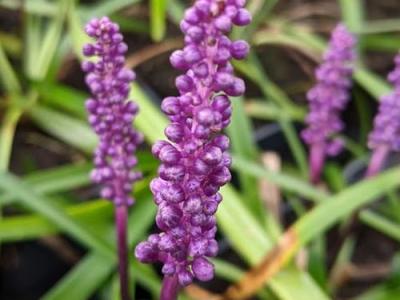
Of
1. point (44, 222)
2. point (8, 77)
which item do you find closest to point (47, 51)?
point (8, 77)

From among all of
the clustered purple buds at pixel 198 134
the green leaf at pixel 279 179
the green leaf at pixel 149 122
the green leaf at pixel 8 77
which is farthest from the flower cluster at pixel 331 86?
the green leaf at pixel 8 77

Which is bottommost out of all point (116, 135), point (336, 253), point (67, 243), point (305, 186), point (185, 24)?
point (67, 243)

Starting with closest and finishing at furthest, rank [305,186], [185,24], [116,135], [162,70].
→ [185,24] < [116,135] < [305,186] < [162,70]

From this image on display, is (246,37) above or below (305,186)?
above

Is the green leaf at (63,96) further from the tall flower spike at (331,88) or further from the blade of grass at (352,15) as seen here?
the blade of grass at (352,15)

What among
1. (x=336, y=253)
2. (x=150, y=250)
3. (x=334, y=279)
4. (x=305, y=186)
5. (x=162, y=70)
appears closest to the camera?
(x=150, y=250)

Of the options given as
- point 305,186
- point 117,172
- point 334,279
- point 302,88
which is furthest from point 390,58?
point 117,172

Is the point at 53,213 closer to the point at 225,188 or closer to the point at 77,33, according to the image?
the point at 225,188

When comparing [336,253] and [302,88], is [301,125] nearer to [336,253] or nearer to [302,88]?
[302,88]

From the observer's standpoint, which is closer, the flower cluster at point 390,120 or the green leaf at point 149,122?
the flower cluster at point 390,120
